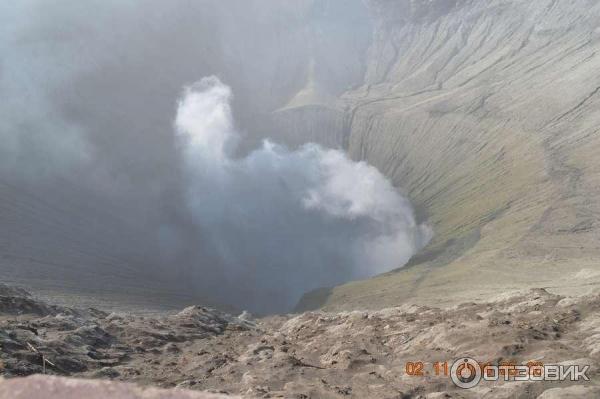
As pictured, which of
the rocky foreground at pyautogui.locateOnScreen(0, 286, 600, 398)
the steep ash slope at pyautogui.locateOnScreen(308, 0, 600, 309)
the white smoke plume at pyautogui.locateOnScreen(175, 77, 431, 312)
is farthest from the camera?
the white smoke plume at pyautogui.locateOnScreen(175, 77, 431, 312)

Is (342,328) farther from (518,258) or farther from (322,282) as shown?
(322,282)

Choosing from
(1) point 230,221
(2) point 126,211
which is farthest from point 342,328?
(1) point 230,221

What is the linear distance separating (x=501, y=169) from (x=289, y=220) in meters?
69.9

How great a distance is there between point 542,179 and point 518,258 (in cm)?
4682

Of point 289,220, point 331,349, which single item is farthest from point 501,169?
point 331,349

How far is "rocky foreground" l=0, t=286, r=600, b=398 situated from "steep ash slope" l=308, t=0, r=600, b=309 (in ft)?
75.2

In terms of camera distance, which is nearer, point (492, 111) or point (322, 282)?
point (322, 282)

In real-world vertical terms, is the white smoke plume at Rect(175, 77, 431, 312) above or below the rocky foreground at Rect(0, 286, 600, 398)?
above

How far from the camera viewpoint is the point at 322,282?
136500mm

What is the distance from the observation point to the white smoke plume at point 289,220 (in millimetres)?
134375

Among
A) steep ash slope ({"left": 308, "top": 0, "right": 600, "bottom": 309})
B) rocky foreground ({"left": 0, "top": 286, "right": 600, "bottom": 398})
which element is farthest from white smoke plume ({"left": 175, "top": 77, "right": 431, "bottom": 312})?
rocky foreground ({"left": 0, "top": 286, "right": 600, "bottom": 398})

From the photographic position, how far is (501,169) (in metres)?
127

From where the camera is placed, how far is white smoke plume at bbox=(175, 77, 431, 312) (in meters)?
134

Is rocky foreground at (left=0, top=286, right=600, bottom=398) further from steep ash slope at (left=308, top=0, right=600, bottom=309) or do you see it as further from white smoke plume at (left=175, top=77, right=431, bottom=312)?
white smoke plume at (left=175, top=77, right=431, bottom=312)
